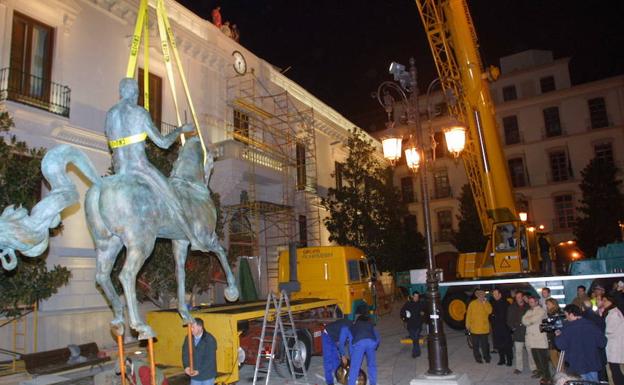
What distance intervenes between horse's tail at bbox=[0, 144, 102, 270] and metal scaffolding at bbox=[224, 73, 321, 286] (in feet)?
42.8

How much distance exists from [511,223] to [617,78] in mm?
27012

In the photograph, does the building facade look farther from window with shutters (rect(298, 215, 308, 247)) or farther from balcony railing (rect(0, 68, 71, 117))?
balcony railing (rect(0, 68, 71, 117))

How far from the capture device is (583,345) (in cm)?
719

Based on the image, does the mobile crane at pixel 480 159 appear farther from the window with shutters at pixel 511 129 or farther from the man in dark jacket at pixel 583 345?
the window with shutters at pixel 511 129

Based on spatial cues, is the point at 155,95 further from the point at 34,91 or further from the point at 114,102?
the point at 34,91

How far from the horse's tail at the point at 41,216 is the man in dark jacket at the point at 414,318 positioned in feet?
32.3

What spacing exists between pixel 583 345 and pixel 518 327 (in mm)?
3563

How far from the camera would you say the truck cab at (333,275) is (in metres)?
14.7

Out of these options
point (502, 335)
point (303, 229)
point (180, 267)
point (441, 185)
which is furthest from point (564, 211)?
point (180, 267)

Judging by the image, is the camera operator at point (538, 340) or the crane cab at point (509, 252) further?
the crane cab at point (509, 252)

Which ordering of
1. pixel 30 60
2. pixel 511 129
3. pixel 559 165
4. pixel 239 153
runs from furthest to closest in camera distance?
pixel 511 129, pixel 559 165, pixel 239 153, pixel 30 60

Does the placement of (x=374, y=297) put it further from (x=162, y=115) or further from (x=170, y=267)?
(x=162, y=115)

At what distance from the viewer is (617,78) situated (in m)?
35.1

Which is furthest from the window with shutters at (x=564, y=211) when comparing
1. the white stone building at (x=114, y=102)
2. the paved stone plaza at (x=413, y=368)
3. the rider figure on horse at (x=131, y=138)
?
the rider figure on horse at (x=131, y=138)
